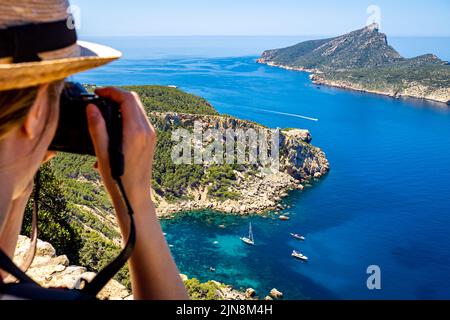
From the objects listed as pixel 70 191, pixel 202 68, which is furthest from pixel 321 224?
pixel 202 68

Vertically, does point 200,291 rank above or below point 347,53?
below

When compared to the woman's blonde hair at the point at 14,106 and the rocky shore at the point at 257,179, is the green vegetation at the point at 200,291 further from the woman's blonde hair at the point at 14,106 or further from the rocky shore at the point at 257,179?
the rocky shore at the point at 257,179

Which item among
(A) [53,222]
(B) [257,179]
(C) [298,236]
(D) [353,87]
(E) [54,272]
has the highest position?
(D) [353,87]

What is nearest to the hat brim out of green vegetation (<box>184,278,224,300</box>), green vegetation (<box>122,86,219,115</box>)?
green vegetation (<box>184,278,224,300</box>)

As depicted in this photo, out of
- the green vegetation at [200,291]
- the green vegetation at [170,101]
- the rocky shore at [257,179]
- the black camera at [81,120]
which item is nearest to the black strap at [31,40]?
the black camera at [81,120]

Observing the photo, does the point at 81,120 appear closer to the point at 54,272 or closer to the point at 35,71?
the point at 35,71

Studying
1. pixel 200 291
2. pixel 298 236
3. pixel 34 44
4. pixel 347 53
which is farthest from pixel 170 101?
pixel 347 53
